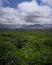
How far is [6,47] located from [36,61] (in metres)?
2.10

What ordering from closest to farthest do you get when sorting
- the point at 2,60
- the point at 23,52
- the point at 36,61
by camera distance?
1. the point at 2,60
2. the point at 36,61
3. the point at 23,52

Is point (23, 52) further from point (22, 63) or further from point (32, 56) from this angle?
point (22, 63)

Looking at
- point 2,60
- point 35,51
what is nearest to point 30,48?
point 35,51

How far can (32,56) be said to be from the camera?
31.9 feet

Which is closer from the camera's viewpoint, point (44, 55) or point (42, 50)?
point (44, 55)

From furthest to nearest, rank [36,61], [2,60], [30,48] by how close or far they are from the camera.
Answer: [30,48] → [36,61] → [2,60]

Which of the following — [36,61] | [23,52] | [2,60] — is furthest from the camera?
[23,52]

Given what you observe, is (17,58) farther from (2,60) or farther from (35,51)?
(35,51)

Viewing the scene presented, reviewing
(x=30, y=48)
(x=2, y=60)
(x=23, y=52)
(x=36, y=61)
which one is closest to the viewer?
(x=2, y=60)

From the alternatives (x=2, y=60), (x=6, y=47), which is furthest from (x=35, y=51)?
(x=2, y=60)

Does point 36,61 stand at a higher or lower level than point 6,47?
lower

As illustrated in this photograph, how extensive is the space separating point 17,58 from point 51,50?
2736 mm

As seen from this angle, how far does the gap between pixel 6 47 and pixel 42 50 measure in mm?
2287

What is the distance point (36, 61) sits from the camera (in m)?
9.19
